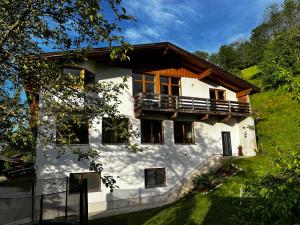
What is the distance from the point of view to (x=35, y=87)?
8977 millimetres

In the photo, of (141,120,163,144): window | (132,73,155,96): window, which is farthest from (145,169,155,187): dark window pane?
(132,73,155,96): window

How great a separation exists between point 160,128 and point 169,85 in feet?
12.4

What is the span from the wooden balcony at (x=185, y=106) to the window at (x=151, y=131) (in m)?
0.90

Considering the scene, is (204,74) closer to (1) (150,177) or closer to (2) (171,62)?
(2) (171,62)

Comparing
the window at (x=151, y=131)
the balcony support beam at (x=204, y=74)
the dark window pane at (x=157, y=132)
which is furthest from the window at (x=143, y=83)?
the balcony support beam at (x=204, y=74)

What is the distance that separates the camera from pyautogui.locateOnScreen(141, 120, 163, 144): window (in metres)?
21.9

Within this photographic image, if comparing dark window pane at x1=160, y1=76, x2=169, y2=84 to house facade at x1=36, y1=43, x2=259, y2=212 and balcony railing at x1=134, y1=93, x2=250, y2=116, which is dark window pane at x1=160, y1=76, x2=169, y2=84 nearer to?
house facade at x1=36, y1=43, x2=259, y2=212

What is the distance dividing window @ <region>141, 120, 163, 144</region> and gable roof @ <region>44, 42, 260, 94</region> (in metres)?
4.22

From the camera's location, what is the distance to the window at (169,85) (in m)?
23.9

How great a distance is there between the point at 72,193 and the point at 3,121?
3.49 meters

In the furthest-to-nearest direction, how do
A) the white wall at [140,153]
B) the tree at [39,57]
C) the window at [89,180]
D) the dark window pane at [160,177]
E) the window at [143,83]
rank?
1. the window at [143,83]
2. the dark window pane at [160,177]
3. the window at [89,180]
4. the white wall at [140,153]
5. the tree at [39,57]

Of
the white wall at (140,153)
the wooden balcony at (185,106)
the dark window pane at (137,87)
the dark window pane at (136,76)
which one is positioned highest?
the dark window pane at (136,76)

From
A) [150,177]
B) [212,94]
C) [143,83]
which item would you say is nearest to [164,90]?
[143,83]

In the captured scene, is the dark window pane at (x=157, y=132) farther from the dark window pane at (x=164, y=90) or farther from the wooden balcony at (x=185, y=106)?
the dark window pane at (x=164, y=90)
